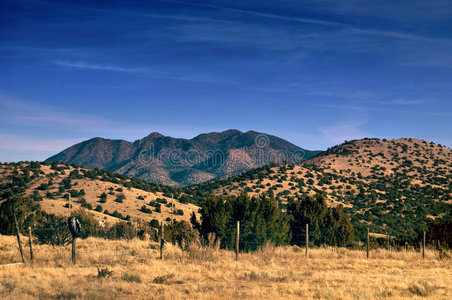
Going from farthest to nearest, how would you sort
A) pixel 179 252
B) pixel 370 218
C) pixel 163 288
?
pixel 370 218, pixel 179 252, pixel 163 288

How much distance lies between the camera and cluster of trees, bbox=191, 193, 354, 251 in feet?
85.6

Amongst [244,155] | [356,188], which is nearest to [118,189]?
[356,188]

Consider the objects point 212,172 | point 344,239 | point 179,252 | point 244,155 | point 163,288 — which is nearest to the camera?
point 163,288

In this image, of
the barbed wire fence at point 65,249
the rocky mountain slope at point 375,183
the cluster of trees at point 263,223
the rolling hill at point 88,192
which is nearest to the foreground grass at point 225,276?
the barbed wire fence at point 65,249

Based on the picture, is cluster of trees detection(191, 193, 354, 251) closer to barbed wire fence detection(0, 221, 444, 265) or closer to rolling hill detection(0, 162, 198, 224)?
barbed wire fence detection(0, 221, 444, 265)

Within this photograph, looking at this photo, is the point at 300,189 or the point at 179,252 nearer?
the point at 179,252

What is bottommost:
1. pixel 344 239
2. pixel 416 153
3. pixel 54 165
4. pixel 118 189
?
pixel 344 239

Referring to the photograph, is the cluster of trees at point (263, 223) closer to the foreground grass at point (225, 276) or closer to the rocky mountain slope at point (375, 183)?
the foreground grass at point (225, 276)

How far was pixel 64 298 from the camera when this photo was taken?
11156 mm

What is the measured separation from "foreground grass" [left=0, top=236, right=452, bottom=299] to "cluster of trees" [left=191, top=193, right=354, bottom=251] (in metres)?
4.65

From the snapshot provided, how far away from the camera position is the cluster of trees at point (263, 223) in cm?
2609

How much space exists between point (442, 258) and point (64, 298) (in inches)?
778

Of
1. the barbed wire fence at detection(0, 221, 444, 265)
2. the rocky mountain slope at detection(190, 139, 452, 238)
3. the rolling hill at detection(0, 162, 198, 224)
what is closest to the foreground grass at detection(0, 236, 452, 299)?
the barbed wire fence at detection(0, 221, 444, 265)

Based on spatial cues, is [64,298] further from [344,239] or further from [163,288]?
[344,239]
